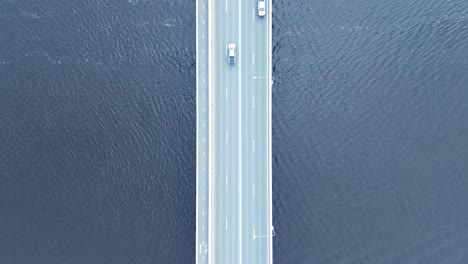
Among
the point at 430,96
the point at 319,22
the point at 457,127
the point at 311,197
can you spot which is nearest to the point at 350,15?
the point at 319,22

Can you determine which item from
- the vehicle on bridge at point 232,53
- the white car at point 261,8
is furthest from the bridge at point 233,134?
the vehicle on bridge at point 232,53

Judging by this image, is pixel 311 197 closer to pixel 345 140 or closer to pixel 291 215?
pixel 291 215

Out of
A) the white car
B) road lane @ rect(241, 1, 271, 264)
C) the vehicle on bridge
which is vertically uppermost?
the white car

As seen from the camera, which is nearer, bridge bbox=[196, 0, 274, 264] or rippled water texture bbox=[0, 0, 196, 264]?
bridge bbox=[196, 0, 274, 264]

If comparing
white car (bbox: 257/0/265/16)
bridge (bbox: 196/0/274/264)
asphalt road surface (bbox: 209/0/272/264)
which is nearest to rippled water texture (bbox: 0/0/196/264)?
bridge (bbox: 196/0/274/264)

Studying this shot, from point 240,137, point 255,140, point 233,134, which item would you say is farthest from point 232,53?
point 255,140

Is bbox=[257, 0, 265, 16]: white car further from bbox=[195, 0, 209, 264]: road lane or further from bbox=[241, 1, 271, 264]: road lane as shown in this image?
bbox=[195, 0, 209, 264]: road lane
